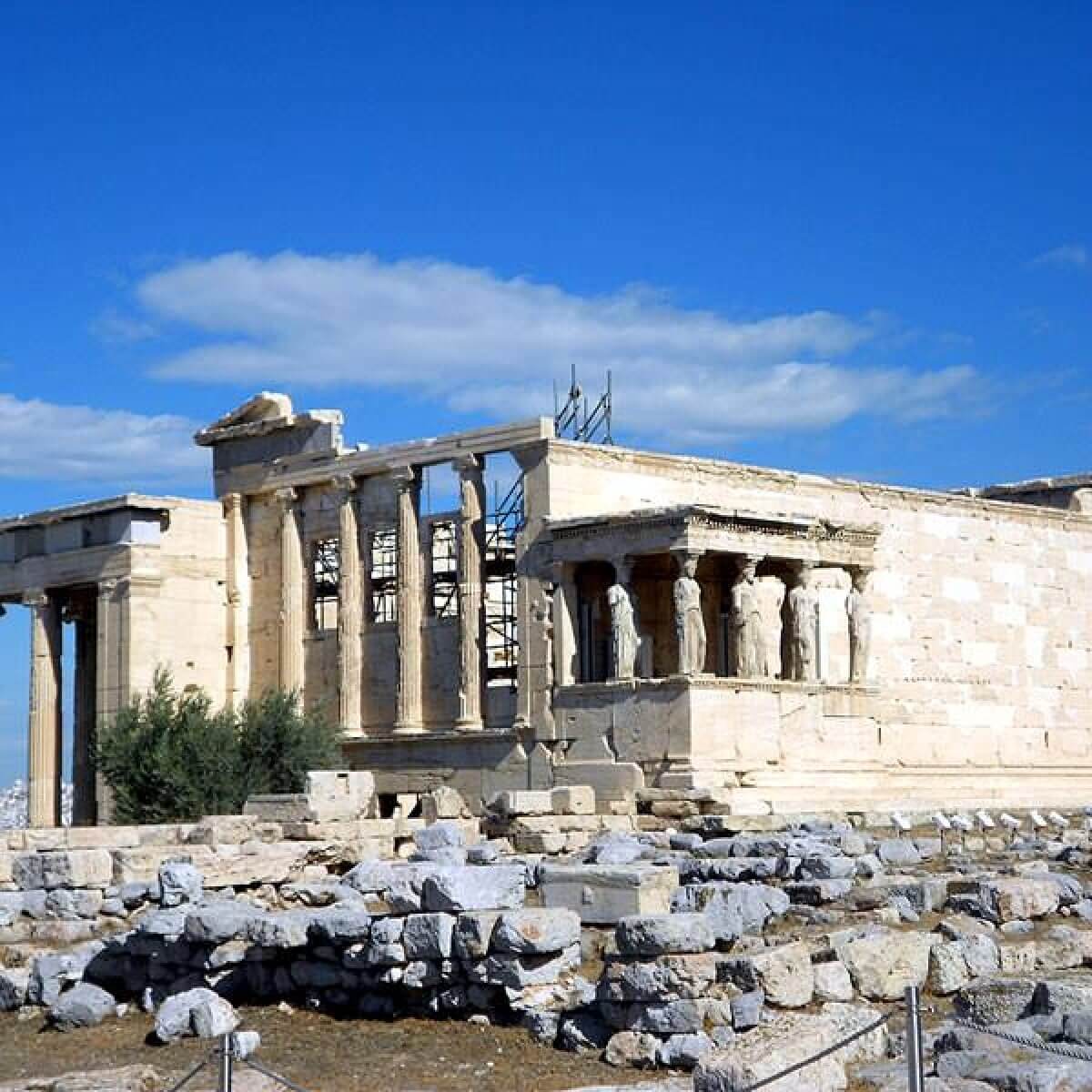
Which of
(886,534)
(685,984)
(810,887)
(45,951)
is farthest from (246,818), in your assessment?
(886,534)

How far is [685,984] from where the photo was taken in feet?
37.6

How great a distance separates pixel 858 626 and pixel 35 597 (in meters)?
12.8

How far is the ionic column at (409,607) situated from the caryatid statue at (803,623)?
5204 millimetres

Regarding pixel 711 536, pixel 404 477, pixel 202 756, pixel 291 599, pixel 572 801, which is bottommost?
pixel 572 801

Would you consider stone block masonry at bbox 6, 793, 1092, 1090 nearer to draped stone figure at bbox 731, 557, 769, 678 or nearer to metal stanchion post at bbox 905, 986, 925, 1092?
metal stanchion post at bbox 905, 986, 925, 1092

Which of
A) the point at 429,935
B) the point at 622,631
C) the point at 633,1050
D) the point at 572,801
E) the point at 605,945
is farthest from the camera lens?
the point at 622,631

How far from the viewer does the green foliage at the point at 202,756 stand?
2809 centimetres

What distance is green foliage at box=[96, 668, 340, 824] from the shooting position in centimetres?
2809

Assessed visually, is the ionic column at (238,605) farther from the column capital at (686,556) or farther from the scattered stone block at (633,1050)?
the scattered stone block at (633,1050)

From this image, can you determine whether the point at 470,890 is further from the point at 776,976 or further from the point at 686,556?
the point at 686,556

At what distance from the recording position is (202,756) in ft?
92.3

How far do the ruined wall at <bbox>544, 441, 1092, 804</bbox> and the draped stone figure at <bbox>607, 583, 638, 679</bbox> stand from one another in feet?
6.14

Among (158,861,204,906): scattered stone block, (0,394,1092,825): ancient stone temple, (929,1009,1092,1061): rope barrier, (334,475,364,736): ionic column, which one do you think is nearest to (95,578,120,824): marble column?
(0,394,1092,825): ancient stone temple

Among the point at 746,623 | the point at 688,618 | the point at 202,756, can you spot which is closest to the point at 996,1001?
the point at 688,618
